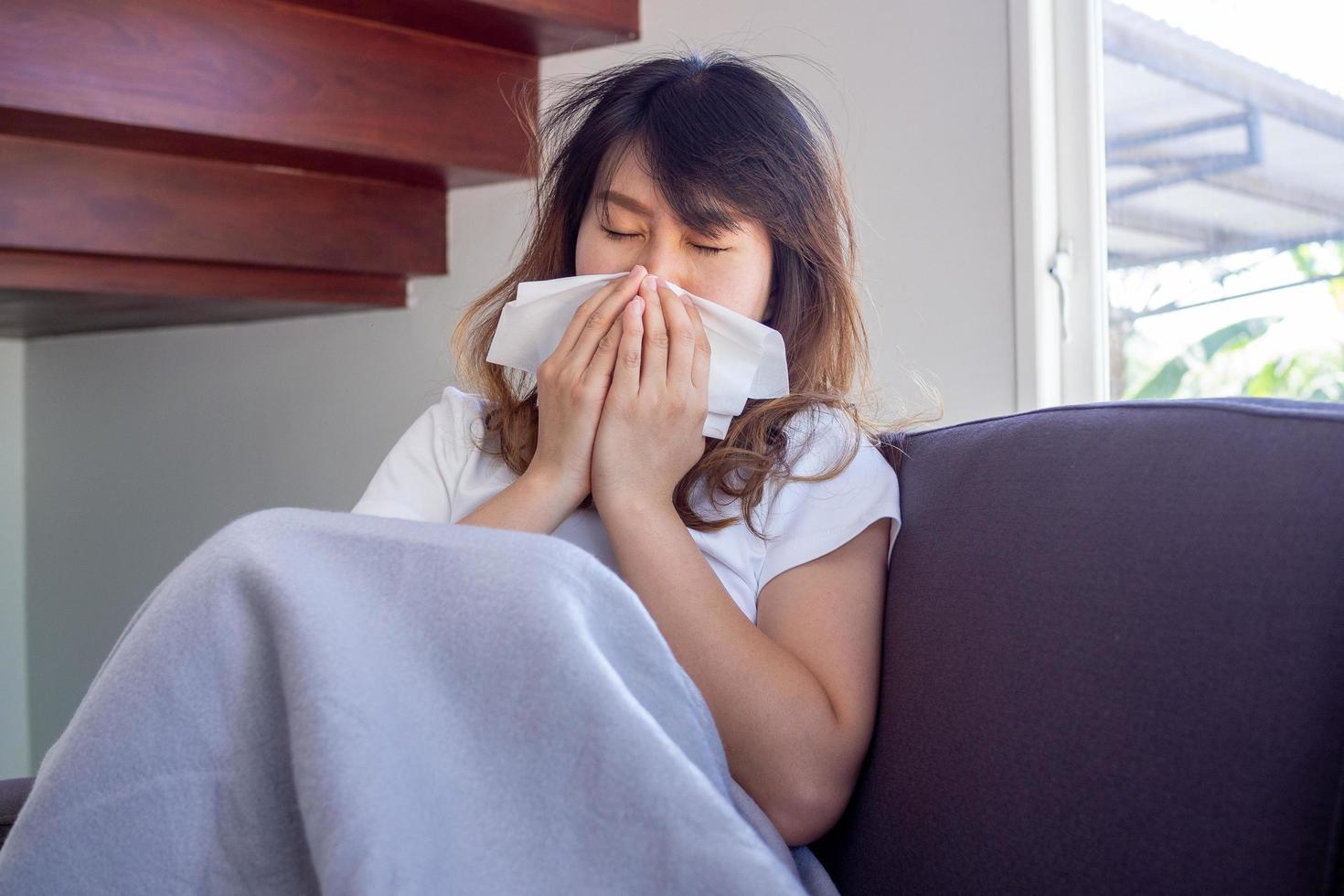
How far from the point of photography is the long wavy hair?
1.08m

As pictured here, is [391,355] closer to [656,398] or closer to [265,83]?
[265,83]

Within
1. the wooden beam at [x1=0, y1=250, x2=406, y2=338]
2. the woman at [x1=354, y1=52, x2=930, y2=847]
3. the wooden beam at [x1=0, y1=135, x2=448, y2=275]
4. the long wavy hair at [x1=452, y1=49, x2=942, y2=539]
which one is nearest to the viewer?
the woman at [x1=354, y1=52, x2=930, y2=847]

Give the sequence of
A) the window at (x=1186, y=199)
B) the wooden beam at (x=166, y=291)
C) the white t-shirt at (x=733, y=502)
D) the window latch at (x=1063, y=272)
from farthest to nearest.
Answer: the wooden beam at (x=166, y=291) → the window latch at (x=1063, y=272) → the window at (x=1186, y=199) → the white t-shirt at (x=733, y=502)

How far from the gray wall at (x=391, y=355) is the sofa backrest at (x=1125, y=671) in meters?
0.82

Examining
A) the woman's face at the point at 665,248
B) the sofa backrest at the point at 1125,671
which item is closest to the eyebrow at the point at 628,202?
the woman's face at the point at 665,248

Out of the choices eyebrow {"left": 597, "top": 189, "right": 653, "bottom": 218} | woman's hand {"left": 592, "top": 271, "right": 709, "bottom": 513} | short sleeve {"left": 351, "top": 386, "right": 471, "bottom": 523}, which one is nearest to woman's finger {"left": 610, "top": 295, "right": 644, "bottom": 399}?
woman's hand {"left": 592, "top": 271, "right": 709, "bottom": 513}

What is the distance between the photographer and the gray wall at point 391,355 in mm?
1654

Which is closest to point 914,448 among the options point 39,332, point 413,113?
point 413,113

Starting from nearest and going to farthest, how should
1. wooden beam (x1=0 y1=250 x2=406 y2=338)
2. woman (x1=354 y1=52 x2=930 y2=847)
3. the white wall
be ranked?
1. woman (x1=354 y1=52 x2=930 y2=847)
2. wooden beam (x1=0 y1=250 x2=406 y2=338)
3. the white wall

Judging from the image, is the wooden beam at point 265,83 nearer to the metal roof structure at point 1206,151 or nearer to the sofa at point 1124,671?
the metal roof structure at point 1206,151

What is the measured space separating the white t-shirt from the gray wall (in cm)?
61

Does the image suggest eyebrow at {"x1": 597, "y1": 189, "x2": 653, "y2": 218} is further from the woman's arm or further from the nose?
the woman's arm

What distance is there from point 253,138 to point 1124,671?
5.18 ft

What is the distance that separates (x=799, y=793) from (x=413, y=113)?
1508mm
